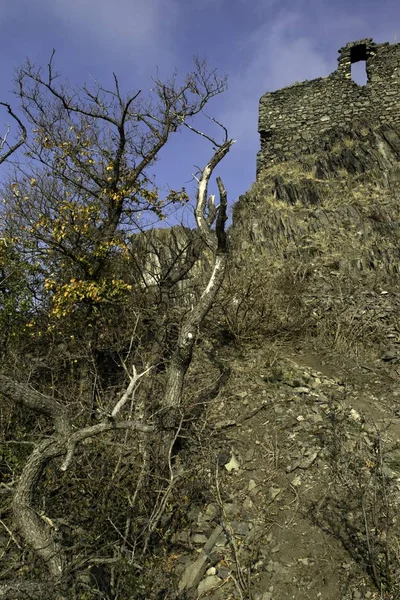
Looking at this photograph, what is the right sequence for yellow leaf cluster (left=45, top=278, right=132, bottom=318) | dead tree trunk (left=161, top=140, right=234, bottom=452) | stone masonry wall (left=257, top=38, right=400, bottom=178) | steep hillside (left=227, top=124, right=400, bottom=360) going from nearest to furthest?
dead tree trunk (left=161, top=140, right=234, bottom=452), yellow leaf cluster (left=45, top=278, right=132, bottom=318), steep hillside (left=227, top=124, right=400, bottom=360), stone masonry wall (left=257, top=38, right=400, bottom=178)

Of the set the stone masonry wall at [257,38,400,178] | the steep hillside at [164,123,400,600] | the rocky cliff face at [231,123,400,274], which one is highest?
the stone masonry wall at [257,38,400,178]

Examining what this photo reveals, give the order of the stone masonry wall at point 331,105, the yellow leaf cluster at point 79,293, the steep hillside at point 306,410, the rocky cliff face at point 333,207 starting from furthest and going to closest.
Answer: the stone masonry wall at point 331,105, the rocky cliff face at point 333,207, the yellow leaf cluster at point 79,293, the steep hillside at point 306,410

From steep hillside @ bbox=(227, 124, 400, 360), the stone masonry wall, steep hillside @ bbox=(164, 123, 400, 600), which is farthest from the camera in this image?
the stone masonry wall

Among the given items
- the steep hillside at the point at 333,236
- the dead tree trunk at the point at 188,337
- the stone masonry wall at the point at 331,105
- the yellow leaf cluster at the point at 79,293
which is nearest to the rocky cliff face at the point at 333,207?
the steep hillside at the point at 333,236

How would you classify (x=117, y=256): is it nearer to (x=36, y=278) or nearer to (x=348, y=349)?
(x=36, y=278)

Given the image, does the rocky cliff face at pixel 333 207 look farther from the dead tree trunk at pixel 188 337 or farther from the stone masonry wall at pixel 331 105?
the dead tree trunk at pixel 188 337

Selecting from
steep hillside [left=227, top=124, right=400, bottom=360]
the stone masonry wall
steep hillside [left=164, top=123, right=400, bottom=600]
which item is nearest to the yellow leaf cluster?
steep hillside [left=164, top=123, right=400, bottom=600]

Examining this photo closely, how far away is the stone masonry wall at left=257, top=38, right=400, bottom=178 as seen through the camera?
16.0 meters

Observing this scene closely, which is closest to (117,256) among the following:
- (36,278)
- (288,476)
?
(36,278)

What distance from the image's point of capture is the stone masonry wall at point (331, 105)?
1603 centimetres

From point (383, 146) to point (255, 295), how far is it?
8877 mm

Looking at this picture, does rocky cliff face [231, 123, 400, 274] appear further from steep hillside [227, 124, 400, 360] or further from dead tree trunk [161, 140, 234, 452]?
dead tree trunk [161, 140, 234, 452]

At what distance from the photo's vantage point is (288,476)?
5.47 m

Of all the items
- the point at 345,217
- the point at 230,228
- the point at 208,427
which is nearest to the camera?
the point at 208,427
